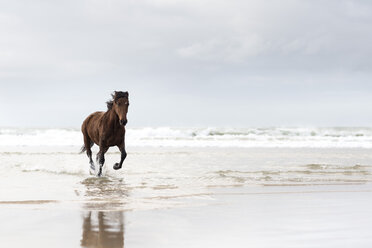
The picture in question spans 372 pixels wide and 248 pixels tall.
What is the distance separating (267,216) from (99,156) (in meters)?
6.67

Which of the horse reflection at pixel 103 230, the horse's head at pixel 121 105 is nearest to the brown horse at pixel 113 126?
the horse's head at pixel 121 105

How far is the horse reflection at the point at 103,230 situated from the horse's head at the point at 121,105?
4543 mm

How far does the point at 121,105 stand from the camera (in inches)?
410

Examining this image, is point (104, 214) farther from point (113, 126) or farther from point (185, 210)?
point (113, 126)

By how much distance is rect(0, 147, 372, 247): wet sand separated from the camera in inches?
173

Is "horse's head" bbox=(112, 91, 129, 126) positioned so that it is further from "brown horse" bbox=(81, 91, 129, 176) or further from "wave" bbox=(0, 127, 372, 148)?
Result: "wave" bbox=(0, 127, 372, 148)

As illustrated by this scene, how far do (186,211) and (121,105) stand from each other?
4905mm

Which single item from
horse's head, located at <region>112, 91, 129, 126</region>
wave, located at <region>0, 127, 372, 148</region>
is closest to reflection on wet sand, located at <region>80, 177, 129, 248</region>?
horse's head, located at <region>112, 91, 129, 126</region>

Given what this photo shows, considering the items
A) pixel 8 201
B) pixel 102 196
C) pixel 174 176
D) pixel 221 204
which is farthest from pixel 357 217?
pixel 174 176

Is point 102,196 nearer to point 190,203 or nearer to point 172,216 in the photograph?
point 190,203

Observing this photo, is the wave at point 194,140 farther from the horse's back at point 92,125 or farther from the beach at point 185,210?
the beach at point 185,210

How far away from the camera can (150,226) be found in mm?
5008

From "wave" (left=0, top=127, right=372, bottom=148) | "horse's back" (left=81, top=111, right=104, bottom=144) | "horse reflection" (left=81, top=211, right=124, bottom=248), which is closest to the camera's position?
"horse reflection" (left=81, top=211, right=124, bottom=248)

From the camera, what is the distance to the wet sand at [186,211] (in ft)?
14.4
